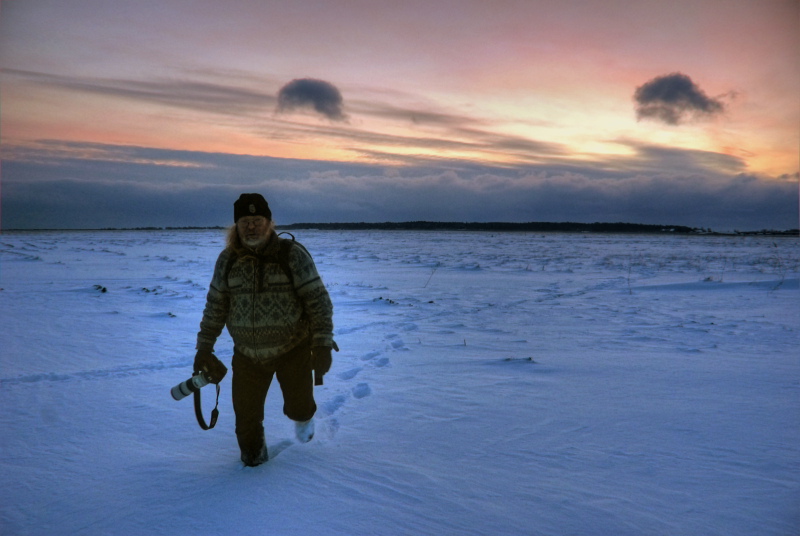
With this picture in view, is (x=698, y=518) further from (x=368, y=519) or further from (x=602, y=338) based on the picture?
(x=602, y=338)

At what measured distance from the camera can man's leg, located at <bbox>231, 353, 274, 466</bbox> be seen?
2.88 m

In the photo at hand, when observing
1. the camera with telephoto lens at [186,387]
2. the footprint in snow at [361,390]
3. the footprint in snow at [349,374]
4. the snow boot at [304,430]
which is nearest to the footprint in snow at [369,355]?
the footprint in snow at [349,374]

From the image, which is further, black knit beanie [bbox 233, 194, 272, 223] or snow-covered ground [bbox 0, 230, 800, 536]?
black knit beanie [bbox 233, 194, 272, 223]

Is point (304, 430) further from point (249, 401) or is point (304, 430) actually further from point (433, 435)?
point (433, 435)

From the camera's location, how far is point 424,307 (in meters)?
8.98

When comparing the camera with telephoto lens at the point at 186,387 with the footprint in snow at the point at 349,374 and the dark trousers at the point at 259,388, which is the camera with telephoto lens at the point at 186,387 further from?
the footprint in snow at the point at 349,374

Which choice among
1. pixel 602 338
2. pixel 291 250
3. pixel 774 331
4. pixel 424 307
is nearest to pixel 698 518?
pixel 291 250

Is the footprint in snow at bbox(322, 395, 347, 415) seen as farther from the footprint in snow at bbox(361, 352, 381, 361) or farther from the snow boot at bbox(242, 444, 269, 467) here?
the footprint in snow at bbox(361, 352, 381, 361)

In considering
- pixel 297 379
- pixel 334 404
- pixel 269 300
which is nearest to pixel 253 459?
pixel 297 379

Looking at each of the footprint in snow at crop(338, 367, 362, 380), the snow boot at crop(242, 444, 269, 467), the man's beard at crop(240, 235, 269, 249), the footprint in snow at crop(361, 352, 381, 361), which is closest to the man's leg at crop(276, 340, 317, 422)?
the snow boot at crop(242, 444, 269, 467)

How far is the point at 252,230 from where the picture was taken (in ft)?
9.09

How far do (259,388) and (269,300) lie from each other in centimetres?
55

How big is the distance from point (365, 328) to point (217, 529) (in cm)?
489

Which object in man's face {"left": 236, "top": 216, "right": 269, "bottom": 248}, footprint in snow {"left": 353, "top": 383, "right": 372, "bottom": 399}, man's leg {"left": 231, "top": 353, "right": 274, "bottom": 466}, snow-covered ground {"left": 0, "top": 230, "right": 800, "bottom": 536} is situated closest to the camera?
snow-covered ground {"left": 0, "top": 230, "right": 800, "bottom": 536}
